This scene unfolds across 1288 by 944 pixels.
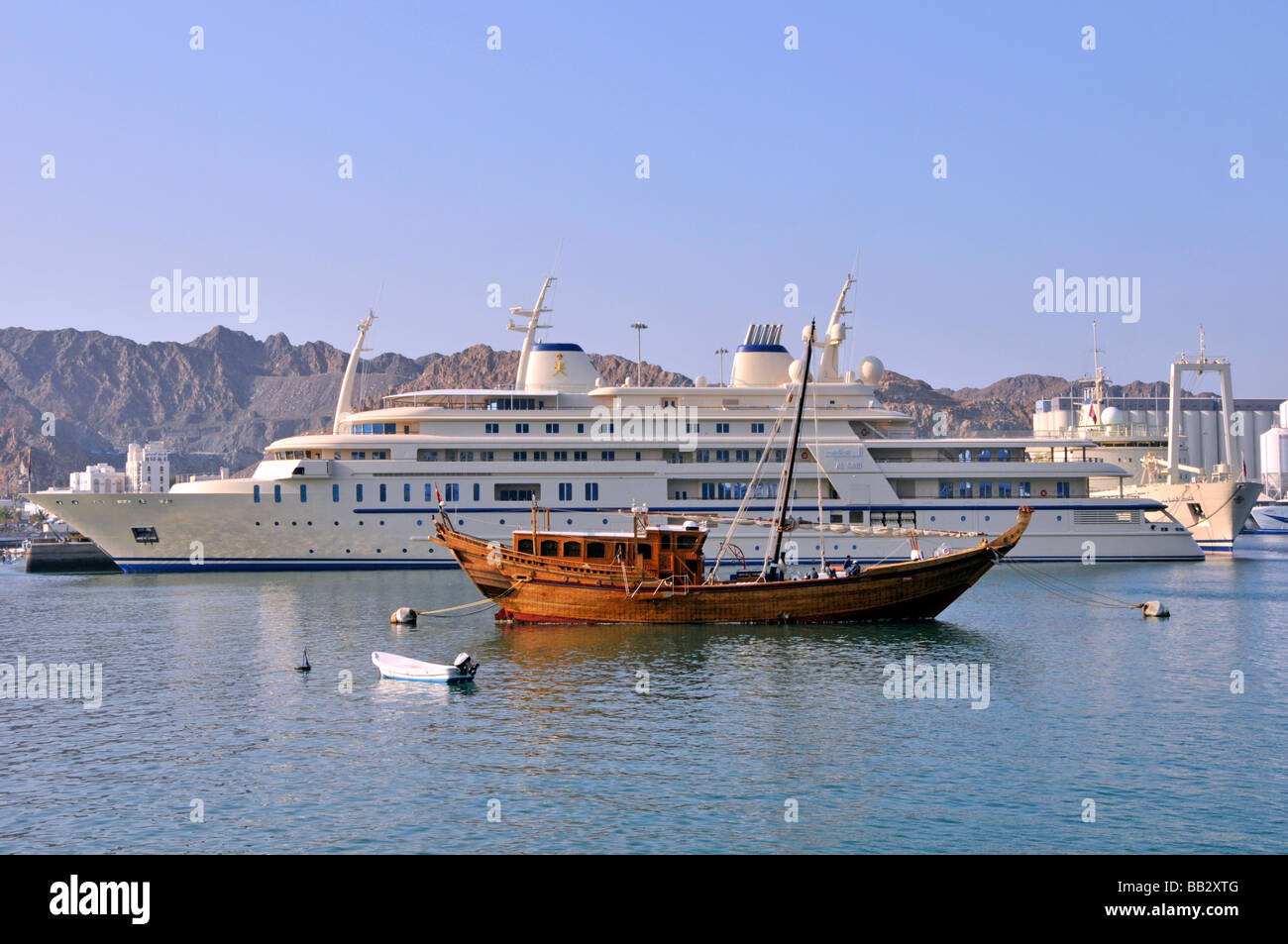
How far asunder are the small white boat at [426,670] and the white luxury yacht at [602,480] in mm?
27470

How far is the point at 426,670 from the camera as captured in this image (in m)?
24.7

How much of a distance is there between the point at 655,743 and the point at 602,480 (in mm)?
35555

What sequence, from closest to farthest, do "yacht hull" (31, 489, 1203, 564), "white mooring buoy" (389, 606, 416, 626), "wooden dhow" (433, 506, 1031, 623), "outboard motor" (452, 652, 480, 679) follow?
"outboard motor" (452, 652, 480, 679)
"wooden dhow" (433, 506, 1031, 623)
"white mooring buoy" (389, 606, 416, 626)
"yacht hull" (31, 489, 1203, 564)

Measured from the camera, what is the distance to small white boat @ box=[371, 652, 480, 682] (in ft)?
80.6

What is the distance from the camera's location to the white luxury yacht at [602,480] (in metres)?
52.3

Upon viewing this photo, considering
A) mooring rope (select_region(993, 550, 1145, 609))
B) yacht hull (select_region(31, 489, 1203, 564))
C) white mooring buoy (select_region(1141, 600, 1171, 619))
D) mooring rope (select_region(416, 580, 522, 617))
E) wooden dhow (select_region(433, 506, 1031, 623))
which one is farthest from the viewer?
yacht hull (select_region(31, 489, 1203, 564))

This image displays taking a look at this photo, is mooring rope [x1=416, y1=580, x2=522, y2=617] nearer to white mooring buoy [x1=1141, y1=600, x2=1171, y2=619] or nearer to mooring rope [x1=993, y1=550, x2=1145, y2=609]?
mooring rope [x1=993, y1=550, x2=1145, y2=609]

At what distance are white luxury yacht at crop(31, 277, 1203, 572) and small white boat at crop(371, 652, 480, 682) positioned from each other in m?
27.5

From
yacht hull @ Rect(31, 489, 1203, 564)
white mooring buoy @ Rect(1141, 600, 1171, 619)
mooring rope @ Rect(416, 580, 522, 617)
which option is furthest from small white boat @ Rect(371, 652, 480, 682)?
yacht hull @ Rect(31, 489, 1203, 564)

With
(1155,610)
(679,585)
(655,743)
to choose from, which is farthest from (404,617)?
(1155,610)

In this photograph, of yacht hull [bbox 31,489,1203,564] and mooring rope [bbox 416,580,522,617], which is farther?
yacht hull [bbox 31,489,1203,564]

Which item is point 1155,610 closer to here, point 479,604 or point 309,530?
point 479,604

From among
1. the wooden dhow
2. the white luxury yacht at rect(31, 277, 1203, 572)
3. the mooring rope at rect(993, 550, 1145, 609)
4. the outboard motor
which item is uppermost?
the white luxury yacht at rect(31, 277, 1203, 572)

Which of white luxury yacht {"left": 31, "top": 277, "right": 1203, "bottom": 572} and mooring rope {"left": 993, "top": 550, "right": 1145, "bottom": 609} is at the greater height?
white luxury yacht {"left": 31, "top": 277, "right": 1203, "bottom": 572}
